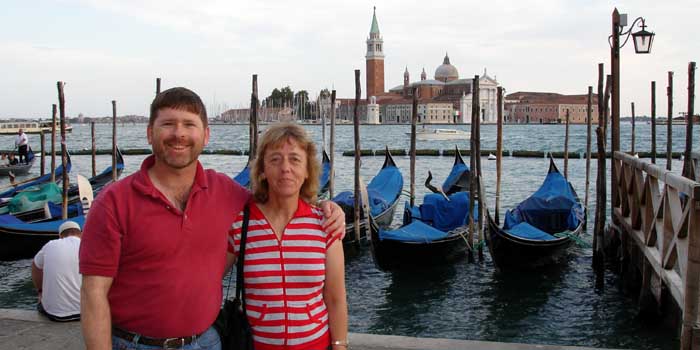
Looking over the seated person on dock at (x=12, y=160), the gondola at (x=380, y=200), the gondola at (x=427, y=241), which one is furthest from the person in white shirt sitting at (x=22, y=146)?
the gondola at (x=427, y=241)

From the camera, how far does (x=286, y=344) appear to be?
4.31 feet

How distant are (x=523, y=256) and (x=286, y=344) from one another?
4982mm

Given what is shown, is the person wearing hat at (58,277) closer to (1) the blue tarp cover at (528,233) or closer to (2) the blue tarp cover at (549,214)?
(1) the blue tarp cover at (528,233)

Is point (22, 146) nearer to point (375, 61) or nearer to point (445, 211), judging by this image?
point (445, 211)

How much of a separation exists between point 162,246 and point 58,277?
2238mm

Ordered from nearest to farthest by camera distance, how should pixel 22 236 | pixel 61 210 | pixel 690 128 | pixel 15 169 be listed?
pixel 22 236
pixel 690 128
pixel 61 210
pixel 15 169

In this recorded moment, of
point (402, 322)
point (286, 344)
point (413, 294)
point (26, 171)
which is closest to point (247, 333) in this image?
point (286, 344)

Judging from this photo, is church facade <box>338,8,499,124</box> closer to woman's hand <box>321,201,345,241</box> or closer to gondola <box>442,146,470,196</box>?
gondola <box>442,146,470,196</box>

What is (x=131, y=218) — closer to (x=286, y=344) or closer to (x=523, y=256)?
(x=286, y=344)

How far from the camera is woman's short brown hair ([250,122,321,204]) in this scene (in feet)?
4.40

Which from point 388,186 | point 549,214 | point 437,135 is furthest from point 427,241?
point 437,135

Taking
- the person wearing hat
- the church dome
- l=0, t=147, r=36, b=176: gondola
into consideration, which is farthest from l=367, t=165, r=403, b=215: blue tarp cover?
the church dome

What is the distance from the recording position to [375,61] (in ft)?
256

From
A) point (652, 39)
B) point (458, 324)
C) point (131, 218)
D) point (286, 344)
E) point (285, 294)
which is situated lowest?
point (458, 324)
